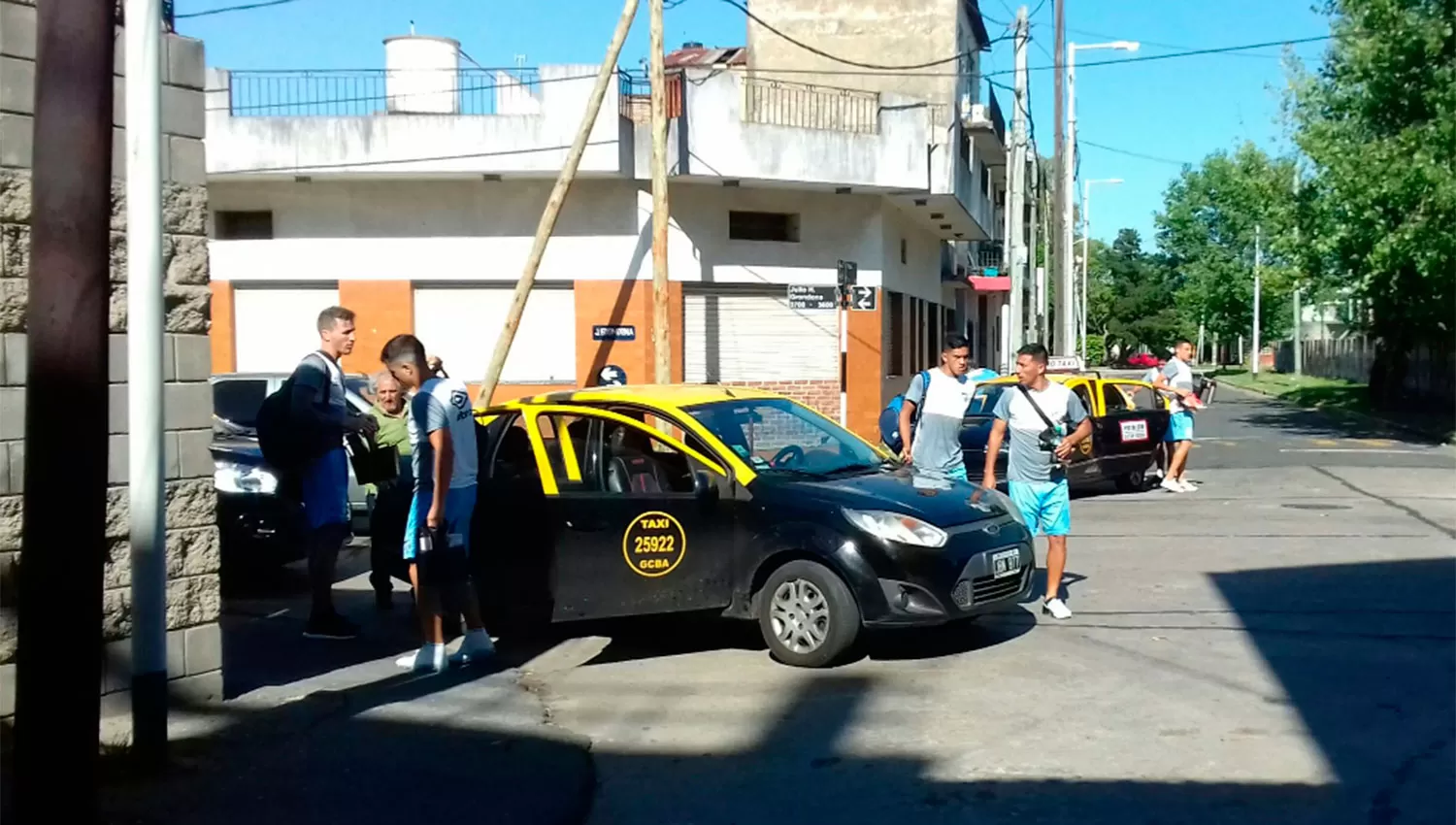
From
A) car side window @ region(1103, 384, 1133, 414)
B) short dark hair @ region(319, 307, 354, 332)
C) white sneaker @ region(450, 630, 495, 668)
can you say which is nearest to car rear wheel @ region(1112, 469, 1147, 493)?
car side window @ region(1103, 384, 1133, 414)

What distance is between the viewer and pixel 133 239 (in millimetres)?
5402

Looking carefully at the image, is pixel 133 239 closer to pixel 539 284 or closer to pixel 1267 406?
pixel 539 284

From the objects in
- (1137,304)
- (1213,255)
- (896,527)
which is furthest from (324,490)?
(1137,304)

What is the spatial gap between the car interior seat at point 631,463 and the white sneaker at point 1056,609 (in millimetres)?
2731

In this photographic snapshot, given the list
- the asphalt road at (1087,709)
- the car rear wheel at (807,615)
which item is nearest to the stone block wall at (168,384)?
the asphalt road at (1087,709)

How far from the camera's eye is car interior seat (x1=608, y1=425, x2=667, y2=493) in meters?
8.21

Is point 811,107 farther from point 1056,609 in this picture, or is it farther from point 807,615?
A: point 807,615

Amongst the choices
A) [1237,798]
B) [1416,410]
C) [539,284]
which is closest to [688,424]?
[1237,798]

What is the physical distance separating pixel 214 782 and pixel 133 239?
2.20m

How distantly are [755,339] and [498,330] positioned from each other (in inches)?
157

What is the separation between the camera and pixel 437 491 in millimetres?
7250

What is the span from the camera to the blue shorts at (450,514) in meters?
7.44

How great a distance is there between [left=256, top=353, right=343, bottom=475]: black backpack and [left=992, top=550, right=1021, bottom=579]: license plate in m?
3.90

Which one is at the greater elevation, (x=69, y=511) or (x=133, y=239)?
(x=133, y=239)
